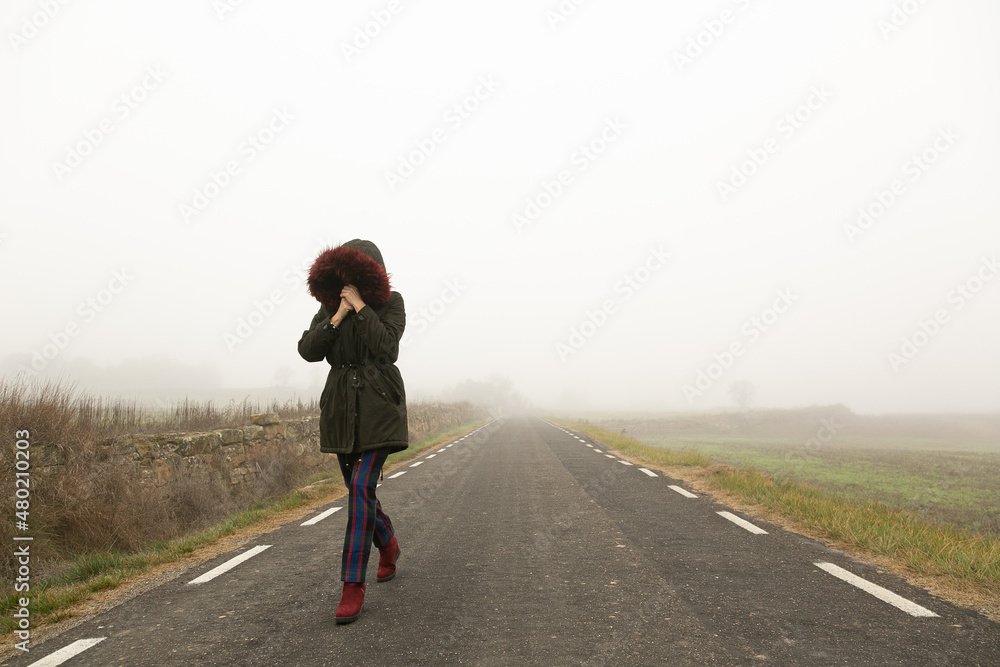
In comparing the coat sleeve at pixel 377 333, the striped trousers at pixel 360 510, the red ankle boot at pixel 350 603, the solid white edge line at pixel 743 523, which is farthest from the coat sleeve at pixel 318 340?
the solid white edge line at pixel 743 523

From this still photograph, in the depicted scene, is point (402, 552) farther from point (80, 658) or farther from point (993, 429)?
point (993, 429)

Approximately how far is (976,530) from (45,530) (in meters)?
12.8

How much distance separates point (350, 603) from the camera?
10.1ft

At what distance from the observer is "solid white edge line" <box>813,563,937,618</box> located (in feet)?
10.1

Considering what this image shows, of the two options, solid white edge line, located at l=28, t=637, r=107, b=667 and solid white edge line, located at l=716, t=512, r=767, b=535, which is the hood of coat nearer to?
solid white edge line, located at l=28, t=637, r=107, b=667

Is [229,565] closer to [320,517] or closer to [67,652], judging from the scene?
[67,652]

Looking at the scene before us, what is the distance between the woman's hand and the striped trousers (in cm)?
92

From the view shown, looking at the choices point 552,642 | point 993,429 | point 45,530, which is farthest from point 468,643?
point 993,429

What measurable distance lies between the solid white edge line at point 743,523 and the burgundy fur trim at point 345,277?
4481 mm

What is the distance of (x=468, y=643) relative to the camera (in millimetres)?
Answer: 2721

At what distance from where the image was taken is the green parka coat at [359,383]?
10.5 feet

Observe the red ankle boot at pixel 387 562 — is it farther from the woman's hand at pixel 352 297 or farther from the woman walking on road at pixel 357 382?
the woman's hand at pixel 352 297

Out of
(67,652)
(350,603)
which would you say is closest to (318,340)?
(350,603)

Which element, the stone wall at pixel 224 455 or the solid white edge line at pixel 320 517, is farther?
the stone wall at pixel 224 455
